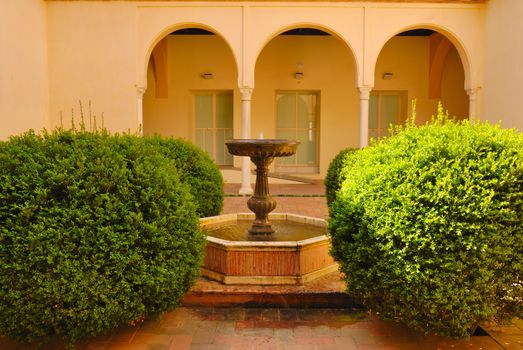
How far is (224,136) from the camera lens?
47.0 feet

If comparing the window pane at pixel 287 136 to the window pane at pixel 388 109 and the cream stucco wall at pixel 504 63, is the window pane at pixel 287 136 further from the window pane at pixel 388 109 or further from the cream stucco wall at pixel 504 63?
the cream stucco wall at pixel 504 63

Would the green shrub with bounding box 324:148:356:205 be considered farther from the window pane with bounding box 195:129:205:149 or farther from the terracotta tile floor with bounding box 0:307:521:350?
the window pane with bounding box 195:129:205:149

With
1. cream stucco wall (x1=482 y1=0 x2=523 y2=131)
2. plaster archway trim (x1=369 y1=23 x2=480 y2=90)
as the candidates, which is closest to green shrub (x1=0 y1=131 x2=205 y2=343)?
plaster archway trim (x1=369 y1=23 x2=480 y2=90)

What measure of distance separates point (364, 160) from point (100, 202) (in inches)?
73.0

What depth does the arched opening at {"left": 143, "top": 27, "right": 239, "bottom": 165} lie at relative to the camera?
13.6 metres

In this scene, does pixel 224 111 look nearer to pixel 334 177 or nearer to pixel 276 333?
pixel 334 177

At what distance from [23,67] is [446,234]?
374 inches

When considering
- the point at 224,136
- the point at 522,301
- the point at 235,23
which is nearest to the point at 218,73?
the point at 224,136

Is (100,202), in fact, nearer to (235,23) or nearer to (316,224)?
(316,224)

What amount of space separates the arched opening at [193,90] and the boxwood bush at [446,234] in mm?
11098

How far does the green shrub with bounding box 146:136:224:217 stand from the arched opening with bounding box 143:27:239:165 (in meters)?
8.24

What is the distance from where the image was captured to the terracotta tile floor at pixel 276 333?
9.98 ft

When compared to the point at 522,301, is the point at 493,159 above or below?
above

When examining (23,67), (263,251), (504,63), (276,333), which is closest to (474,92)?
(504,63)
